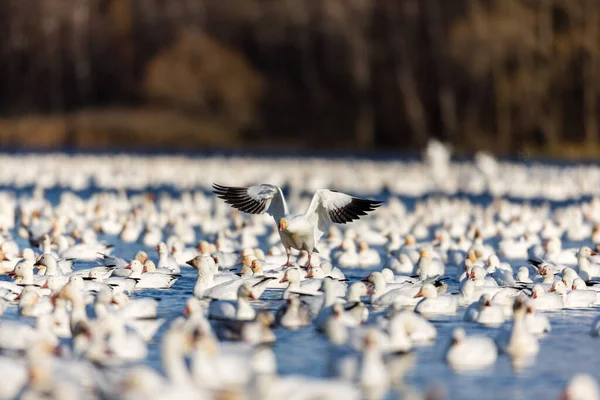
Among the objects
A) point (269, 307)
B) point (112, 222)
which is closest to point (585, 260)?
point (269, 307)

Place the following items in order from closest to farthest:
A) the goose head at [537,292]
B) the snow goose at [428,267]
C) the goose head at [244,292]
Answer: the goose head at [244,292]
the goose head at [537,292]
the snow goose at [428,267]

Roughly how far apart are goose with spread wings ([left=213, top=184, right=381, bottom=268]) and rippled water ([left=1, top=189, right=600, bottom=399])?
2110mm

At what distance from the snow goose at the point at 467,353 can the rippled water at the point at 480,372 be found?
0.32ft

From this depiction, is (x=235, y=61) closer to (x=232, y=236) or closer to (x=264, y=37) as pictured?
(x=264, y=37)

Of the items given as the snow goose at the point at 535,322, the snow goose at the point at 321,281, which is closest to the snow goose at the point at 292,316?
the snow goose at the point at 321,281

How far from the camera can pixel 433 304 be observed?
1389cm

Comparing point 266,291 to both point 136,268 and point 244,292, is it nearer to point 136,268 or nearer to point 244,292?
point 136,268

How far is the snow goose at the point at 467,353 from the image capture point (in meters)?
11.2

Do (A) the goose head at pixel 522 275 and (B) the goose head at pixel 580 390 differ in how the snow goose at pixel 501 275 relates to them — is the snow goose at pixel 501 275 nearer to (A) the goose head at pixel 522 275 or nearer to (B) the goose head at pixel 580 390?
(A) the goose head at pixel 522 275

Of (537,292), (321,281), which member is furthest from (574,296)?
(321,281)

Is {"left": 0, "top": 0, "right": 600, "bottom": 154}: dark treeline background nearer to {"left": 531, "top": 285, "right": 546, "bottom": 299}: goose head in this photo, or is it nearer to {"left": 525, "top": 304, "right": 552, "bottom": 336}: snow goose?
{"left": 531, "top": 285, "right": 546, "bottom": 299}: goose head

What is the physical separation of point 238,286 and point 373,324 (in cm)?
251

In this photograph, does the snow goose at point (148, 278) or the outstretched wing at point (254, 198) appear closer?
the snow goose at point (148, 278)

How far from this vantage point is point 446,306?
1398 cm
